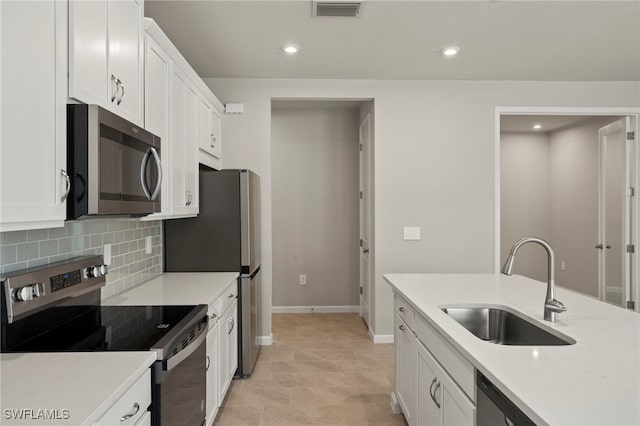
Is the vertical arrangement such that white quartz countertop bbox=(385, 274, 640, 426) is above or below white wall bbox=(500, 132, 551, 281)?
below

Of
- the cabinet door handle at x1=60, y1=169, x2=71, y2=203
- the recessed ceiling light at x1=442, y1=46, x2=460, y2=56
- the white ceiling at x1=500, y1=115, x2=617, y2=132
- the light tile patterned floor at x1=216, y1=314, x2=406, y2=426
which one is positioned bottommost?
the light tile patterned floor at x1=216, y1=314, x2=406, y2=426

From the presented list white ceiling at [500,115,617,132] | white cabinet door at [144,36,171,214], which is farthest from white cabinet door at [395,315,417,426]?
white ceiling at [500,115,617,132]

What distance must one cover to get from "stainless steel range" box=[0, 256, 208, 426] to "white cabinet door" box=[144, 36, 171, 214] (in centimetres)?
65

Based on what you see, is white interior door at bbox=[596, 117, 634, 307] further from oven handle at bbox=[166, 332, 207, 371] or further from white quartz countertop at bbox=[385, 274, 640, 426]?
oven handle at bbox=[166, 332, 207, 371]

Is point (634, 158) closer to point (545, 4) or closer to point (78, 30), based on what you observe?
point (545, 4)

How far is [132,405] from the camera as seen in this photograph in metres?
1.24

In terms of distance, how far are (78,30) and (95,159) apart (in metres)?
0.47

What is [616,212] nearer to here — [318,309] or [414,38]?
[414,38]

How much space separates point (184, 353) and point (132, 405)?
404 millimetres

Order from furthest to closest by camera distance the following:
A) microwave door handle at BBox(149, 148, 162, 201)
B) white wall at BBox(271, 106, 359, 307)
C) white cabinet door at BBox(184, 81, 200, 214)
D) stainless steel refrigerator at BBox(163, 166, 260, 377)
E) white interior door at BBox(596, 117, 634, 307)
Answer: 1. white wall at BBox(271, 106, 359, 307)
2. white interior door at BBox(596, 117, 634, 307)
3. stainless steel refrigerator at BBox(163, 166, 260, 377)
4. white cabinet door at BBox(184, 81, 200, 214)
5. microwave door handle at BBox(149, 148, 162, 201)

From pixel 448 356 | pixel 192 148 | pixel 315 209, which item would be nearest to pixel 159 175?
pixel 192 148

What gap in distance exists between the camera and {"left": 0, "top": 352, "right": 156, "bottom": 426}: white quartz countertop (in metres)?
0.96

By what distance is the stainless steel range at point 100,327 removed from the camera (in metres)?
1.41

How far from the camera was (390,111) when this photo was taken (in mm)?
3996
